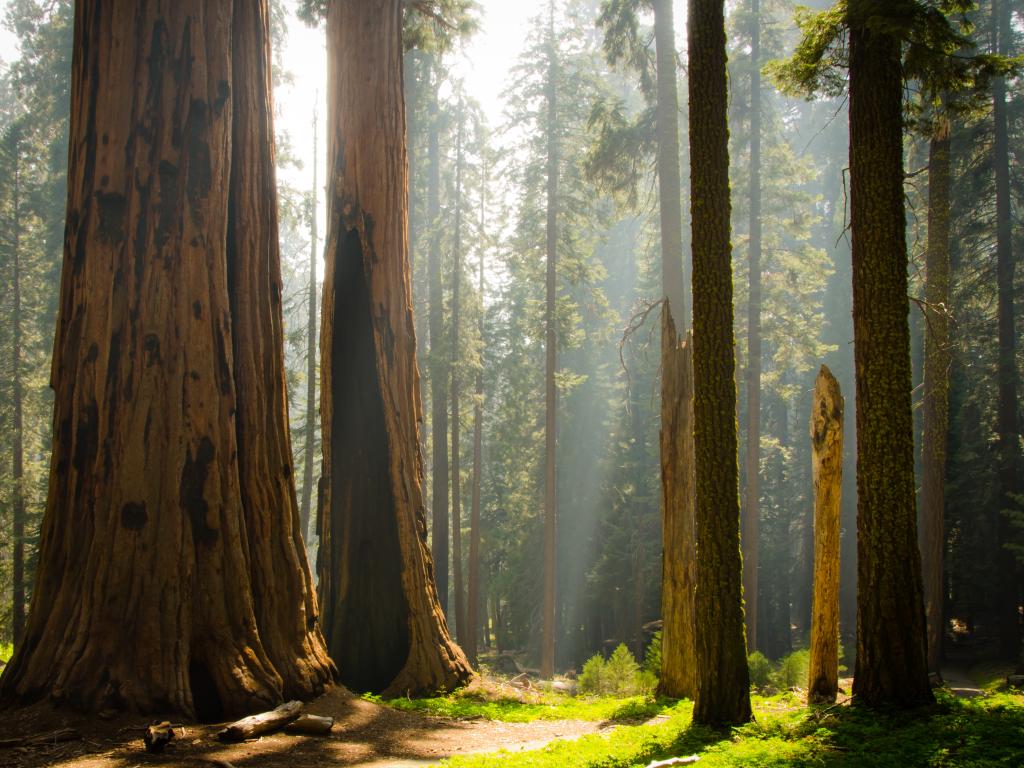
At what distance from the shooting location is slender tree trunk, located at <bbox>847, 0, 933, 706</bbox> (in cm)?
676

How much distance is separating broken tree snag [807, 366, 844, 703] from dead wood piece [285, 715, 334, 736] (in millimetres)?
5632

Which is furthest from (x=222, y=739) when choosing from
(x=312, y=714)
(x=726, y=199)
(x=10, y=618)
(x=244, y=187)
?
(x=10, y=618)

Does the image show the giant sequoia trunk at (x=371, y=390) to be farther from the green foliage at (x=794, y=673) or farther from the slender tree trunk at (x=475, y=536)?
the slender tree trunk at (x=475, y=536)

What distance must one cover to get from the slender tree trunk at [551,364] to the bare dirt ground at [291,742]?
14131 mm

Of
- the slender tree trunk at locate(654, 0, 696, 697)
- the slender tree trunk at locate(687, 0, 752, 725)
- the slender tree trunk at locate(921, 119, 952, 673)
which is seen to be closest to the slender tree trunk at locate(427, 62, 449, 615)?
the slender tree trunk at locate(921, 119, 952, 673)

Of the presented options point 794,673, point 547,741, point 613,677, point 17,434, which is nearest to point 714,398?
point 547,741

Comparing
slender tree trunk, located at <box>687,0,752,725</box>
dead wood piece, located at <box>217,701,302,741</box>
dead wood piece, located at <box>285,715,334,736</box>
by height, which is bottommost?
dead wood piece, located at <box>285,715,334,736</box>

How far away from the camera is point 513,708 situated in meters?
8.38

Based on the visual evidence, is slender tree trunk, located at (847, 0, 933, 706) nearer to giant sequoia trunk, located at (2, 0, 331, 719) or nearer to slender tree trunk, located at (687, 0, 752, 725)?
slender tree trunk, located at (687, 0, 752, 725)

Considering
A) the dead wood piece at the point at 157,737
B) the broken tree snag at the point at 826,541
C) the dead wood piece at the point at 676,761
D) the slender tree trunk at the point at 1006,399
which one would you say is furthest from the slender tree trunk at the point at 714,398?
the slender tree trunk at the point at 1006,399

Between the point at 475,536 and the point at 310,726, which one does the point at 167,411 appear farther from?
the point at 475,536

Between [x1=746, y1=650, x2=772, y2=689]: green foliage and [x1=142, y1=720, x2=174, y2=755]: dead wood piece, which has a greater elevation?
[x1=142, y1=720, x2=174, y2=755]: dead wood piece

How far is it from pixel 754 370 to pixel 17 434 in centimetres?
2230

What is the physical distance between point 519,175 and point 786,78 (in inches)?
623
